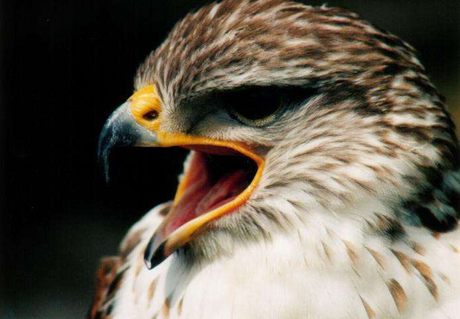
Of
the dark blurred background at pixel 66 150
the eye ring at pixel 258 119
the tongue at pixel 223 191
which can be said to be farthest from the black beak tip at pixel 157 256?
the dark blurred background at pixel 66 150

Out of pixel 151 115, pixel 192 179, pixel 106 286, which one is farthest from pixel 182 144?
pixel 106 286

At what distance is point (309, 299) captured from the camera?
54.0 inches

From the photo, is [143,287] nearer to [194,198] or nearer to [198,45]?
[194,198]

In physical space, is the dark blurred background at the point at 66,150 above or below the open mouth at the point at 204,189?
below

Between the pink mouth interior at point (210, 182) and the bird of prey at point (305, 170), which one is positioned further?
the pink mouth interior at point (210, 182)

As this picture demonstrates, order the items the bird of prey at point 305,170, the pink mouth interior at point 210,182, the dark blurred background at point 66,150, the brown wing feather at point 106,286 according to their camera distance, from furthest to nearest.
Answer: the dark blurred background at point 66,150 → the brown wing feather at point 106,286 → the pink mouth interior at point 210,182 → the bird of prey at point 305,170

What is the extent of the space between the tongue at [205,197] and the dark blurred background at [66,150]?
5.30 feet

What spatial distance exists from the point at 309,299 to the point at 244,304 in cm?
11

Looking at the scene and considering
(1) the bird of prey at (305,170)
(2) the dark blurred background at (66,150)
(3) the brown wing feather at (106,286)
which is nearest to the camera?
(1) the bird of prey at (305,170)

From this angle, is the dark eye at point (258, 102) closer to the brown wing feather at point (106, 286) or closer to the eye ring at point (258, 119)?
the eye ring at point (258, 119)

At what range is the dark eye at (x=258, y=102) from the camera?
142cm

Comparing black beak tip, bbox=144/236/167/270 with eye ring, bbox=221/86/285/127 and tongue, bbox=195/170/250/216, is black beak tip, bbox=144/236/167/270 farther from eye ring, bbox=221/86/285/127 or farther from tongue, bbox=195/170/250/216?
eye ring, bbox=221/86/285/127

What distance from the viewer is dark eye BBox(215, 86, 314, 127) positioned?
4.66 ft

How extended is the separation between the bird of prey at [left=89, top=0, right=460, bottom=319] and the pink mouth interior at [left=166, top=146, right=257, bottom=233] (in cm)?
3
